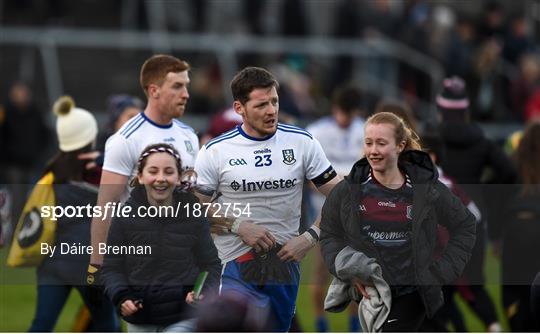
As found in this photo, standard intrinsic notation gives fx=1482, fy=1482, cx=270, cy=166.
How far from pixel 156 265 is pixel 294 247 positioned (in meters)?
0.88

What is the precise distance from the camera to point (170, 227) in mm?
8781

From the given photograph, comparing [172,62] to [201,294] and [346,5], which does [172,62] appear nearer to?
[201,294]

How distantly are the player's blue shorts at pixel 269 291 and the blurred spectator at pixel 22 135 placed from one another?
40.3ft

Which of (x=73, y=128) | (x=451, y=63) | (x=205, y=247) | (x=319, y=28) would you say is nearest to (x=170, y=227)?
(x=205, y=247)

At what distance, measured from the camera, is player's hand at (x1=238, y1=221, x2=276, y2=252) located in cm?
906

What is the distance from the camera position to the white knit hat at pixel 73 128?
10.6 metres

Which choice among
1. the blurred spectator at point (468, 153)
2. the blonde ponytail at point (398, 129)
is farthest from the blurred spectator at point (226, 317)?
the blurred spectator at point (468, 153)

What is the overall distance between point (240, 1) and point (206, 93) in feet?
13.4

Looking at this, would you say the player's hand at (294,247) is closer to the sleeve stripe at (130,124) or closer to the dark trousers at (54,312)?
the sleeve stripe at (130,124)

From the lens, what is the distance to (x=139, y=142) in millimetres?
9617

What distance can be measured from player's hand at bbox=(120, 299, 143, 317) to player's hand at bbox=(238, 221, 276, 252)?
2.65 ft

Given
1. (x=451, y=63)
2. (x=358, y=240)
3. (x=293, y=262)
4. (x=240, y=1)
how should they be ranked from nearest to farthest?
(x=358, y=240)
(x=293, y=262)
(x=451, y=63)
(x=240, y=1)

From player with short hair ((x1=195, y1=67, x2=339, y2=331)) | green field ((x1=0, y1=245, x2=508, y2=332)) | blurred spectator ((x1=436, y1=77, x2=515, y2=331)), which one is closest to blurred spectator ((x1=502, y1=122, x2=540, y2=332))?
blurred spectator ((x1=436, y1=77, x2=515, y2=331))

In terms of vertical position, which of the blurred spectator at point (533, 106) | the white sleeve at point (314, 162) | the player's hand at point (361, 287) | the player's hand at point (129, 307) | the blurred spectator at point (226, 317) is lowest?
the player's hand at point (129, 307)
